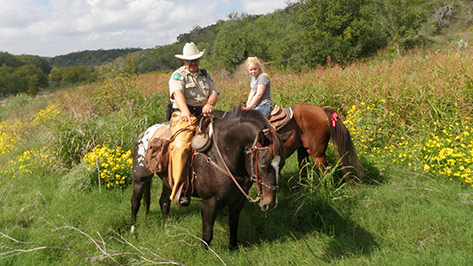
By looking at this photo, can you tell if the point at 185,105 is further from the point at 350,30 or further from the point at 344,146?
the point at 350,30

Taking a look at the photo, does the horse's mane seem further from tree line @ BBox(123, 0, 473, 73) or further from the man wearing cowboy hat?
tree line @ BBox(123, 0, 473, 73)

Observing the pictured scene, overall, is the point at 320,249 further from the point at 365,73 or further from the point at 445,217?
the point at 365,73

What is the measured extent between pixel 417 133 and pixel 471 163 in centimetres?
187

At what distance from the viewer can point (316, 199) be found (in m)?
4.07

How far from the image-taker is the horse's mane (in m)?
2.65

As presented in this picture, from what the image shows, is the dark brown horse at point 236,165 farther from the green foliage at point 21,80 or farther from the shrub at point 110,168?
the green foliage at point 21,80

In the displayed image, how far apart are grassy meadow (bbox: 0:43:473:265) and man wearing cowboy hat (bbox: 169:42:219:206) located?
2.12 ft

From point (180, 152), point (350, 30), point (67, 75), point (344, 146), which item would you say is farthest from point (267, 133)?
point (67, 75)

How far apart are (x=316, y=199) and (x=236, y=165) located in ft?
5.86

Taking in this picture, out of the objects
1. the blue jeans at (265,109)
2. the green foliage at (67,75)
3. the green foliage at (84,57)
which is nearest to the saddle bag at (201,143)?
the blue jeans at (265,109)

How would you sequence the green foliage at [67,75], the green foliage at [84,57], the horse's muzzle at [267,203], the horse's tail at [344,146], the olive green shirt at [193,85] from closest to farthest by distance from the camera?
the horse's muzzle at [267,203]
the olive green shirt at [193,85]
the horse's tail at [344,146]
the green foliage at [67,75]
the green foliage at [84,57]

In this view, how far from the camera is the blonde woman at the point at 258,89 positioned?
4.84 meters

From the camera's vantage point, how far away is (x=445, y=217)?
10.9 ft

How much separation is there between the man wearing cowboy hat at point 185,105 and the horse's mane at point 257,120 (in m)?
0.38
